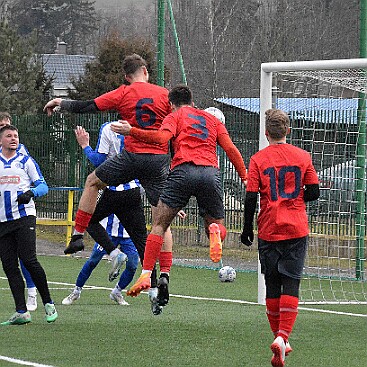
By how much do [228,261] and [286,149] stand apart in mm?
10702

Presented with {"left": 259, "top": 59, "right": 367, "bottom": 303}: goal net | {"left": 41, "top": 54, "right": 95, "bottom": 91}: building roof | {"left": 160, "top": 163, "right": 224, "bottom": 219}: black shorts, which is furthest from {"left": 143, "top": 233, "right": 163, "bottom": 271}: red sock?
{"left": 41, "top": 54, "right": 95, "bottom": 91}: building roof

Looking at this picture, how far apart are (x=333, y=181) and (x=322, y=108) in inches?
48.0

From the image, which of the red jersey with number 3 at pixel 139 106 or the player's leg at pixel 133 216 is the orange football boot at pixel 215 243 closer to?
the red jersey with number 3 at pixel 139 106

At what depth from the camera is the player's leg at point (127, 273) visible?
534 inches

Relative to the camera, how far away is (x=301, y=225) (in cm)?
938

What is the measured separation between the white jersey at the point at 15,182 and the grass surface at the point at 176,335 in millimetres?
1113

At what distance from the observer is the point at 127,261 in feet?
44.8

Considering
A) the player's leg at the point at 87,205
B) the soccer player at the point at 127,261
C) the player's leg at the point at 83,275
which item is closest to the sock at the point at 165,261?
the player's leg at the point at 87,205

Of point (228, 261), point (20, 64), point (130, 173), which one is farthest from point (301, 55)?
point (130, 173)

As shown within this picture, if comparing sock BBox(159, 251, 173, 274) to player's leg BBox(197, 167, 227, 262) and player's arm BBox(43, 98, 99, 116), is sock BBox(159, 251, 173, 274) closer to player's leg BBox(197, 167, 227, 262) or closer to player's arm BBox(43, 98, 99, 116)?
player's leg BBox(197, 167, 227, 262)

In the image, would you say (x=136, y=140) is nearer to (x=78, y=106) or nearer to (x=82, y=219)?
(x=78, y=106)

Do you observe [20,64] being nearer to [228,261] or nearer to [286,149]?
[228,261]

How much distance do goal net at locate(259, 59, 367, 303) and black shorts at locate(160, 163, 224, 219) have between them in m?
2.98

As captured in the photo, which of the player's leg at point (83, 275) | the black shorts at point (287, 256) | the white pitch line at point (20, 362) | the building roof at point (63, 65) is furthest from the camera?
the building roof at point (63, 65)
